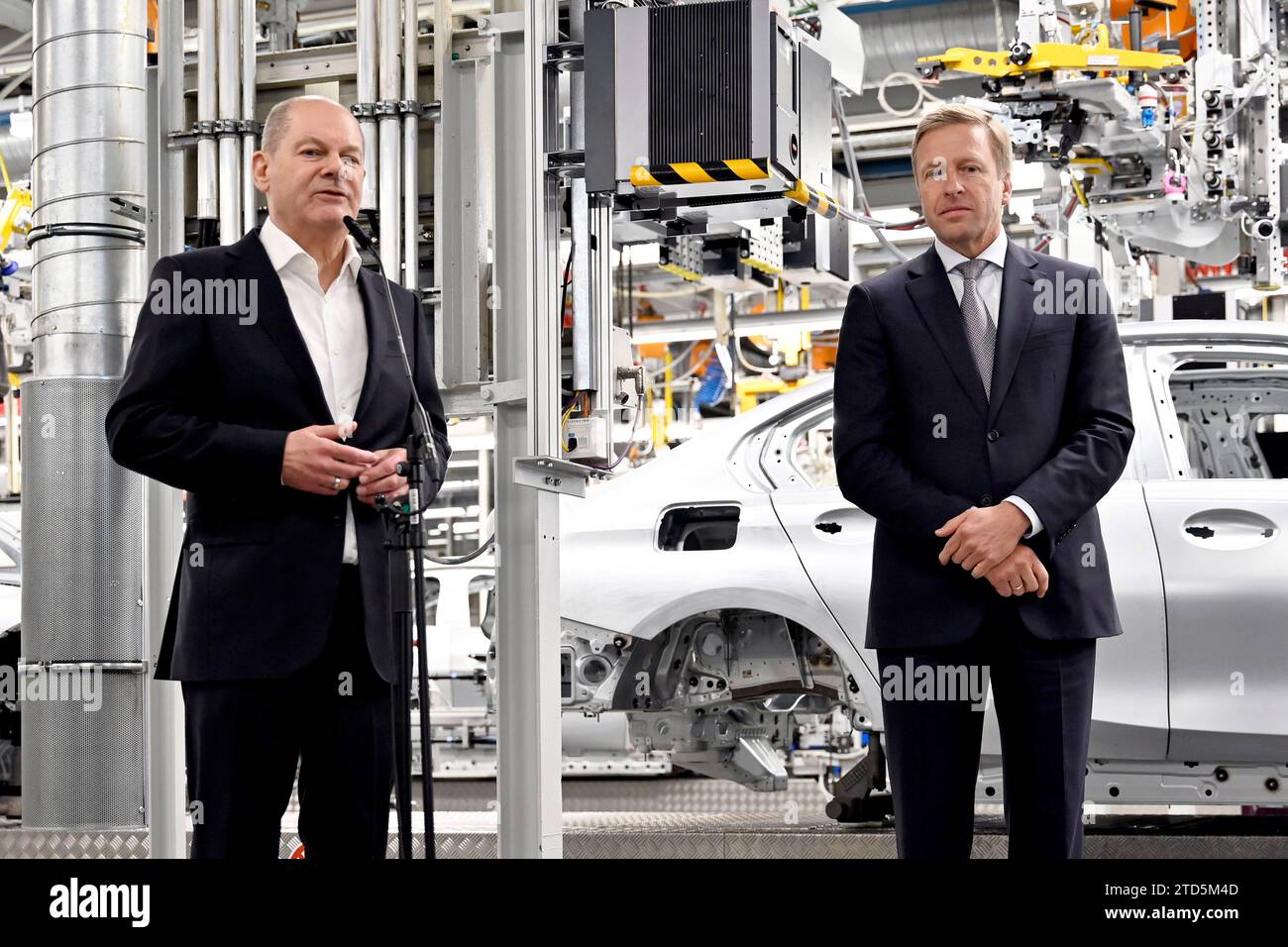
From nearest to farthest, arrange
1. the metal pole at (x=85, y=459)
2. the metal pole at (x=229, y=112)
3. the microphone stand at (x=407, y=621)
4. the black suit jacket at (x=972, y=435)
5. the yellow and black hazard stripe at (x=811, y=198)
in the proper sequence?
the microphone stand at (x=407, y=621) → the black suit jacket at (x=972, y=435) → the yellow and black hazard stripe at (x=811, y=198) → the metal pole at (x=229, y=112) → the metal pole at (x=85, y=459)

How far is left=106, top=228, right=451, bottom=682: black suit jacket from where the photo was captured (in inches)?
113

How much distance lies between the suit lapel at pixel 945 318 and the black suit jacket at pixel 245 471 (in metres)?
0.96

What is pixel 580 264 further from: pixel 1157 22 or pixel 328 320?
pixel 1157 22

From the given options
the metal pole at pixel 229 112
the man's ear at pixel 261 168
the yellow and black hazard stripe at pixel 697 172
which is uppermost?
the metal pole at pixel 229 112

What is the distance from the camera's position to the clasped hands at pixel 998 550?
2973 millimetres

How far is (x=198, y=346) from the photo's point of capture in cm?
296

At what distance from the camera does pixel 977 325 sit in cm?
321

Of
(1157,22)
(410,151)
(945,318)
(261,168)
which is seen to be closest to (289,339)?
(261,168)

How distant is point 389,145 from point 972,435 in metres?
1.95

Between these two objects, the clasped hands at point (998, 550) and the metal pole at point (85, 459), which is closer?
the clasped hands at point (998, 550)

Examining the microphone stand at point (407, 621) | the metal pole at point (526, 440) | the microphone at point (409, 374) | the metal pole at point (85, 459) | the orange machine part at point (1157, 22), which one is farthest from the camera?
the orange machine part at point (1157, 22)

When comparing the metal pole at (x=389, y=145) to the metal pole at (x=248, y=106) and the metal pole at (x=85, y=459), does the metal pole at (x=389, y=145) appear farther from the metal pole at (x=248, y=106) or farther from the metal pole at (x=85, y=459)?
the metal pole at (x=85, y=459)

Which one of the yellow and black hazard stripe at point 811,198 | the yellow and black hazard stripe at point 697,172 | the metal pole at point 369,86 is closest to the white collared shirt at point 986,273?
the yellow and black hazard stripe at point 697,172
